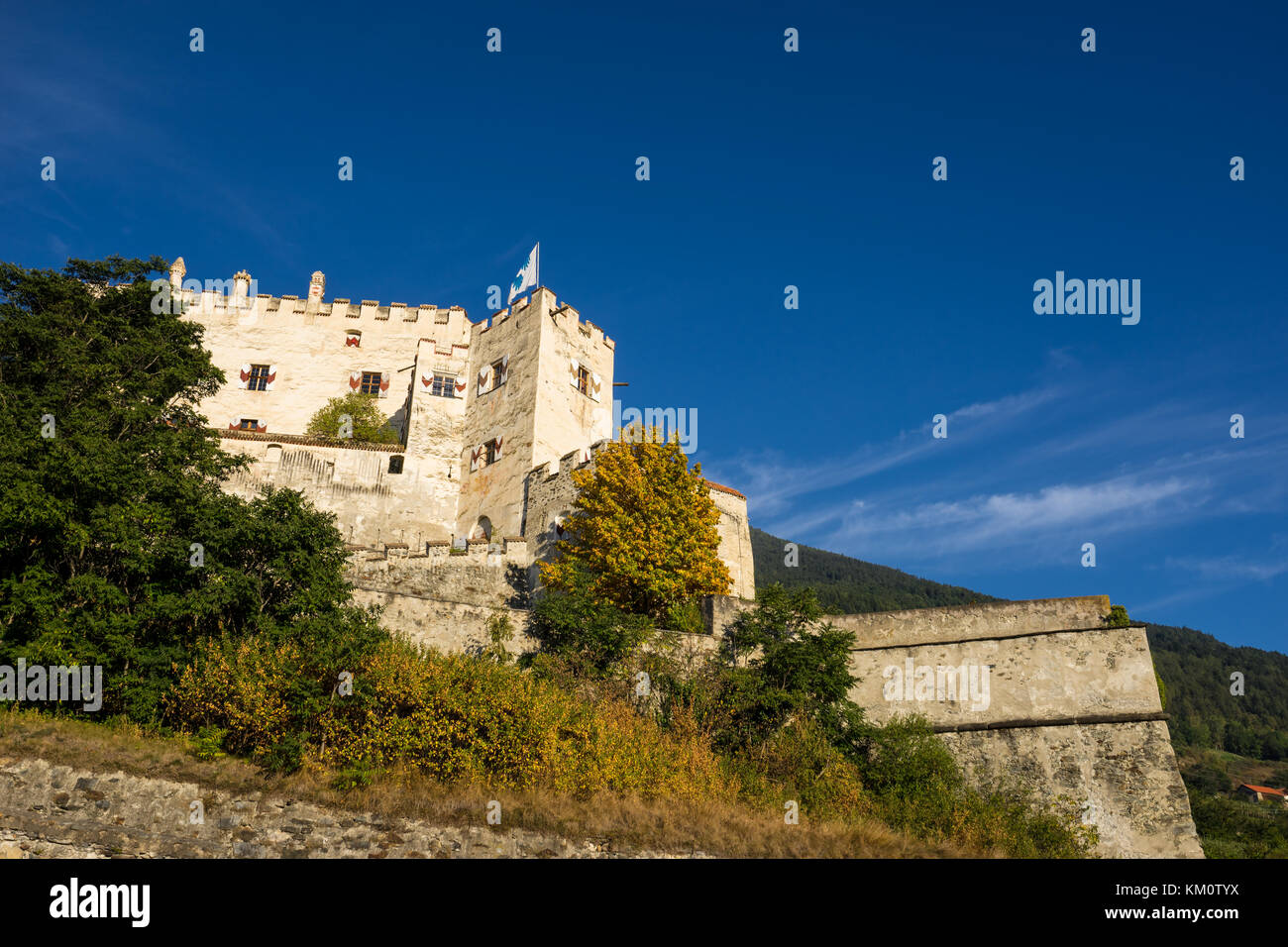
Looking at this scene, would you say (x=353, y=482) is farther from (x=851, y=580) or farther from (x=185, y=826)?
(x=851, y=580)

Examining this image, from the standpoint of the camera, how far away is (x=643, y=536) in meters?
26.0

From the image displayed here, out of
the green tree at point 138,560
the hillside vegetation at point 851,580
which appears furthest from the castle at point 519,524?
the hillside vegetation at point 851,580

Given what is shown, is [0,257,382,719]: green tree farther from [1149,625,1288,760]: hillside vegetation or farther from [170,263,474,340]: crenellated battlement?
[1149,625,1288,760]: hillside vegetation

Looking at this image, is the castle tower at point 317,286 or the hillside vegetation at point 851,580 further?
the hillside vegetation at point 851,580

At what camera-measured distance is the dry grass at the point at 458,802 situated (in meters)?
15.3

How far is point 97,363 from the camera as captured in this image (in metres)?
24.4

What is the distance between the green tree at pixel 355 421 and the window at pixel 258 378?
9.78 ft

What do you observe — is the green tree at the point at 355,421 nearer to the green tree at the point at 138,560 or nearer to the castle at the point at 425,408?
the castle at the point at 425,408

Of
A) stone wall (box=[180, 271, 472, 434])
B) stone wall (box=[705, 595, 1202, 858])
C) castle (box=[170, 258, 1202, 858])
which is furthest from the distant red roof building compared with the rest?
stone wall (box=[180, 271, 472, 434])

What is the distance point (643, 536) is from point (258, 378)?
24195 mm

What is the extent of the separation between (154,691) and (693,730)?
1095 centimetres

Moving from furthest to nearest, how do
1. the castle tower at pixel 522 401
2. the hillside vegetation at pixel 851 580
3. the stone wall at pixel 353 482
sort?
the hillside vegetation at pixel 851 580
the castle tower at pixel 522 401
the stone wall at pixel 353 482

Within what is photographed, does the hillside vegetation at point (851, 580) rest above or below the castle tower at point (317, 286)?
below
